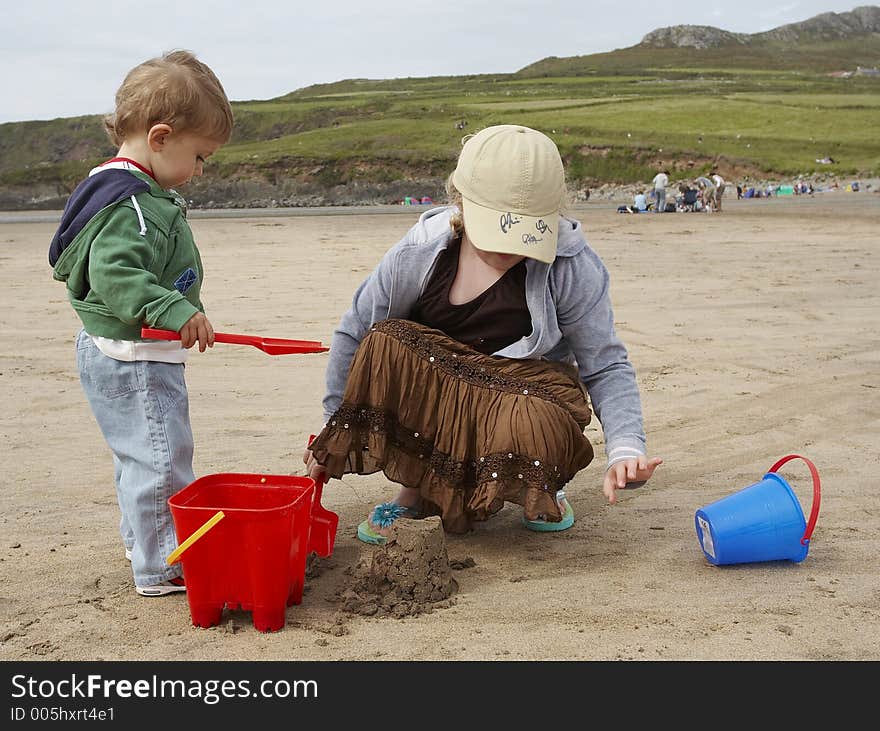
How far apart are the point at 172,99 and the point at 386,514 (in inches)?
54.7

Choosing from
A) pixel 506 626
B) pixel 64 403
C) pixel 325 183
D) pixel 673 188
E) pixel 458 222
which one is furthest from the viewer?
pixel 325 183

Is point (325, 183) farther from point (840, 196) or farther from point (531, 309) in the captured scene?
point (531, 309)

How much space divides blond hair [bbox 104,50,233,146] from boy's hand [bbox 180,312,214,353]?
56cm

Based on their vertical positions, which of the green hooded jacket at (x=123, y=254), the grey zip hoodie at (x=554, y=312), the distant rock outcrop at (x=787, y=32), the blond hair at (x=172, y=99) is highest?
the distant rock outcrop at (x=787, y=32)

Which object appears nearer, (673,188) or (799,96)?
(673,188)

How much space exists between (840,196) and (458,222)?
77.8 feet

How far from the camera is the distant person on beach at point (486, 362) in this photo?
288 cm

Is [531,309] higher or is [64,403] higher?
[531,309]

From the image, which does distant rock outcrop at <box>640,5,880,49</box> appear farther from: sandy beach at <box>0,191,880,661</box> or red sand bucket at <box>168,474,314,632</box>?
red sand bucket at <box>168,474,314,632</box>

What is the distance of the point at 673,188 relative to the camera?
31.1 metres

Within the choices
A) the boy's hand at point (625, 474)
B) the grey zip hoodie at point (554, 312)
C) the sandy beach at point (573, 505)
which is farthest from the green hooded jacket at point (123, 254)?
the boy's hand at point (625, 474)

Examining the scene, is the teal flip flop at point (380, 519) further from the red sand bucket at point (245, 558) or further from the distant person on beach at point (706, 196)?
the distant person on beach at point (706, 196)

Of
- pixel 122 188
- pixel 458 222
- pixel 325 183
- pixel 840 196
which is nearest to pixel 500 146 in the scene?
pixel 458 222

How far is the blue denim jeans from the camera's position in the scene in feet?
8.77
